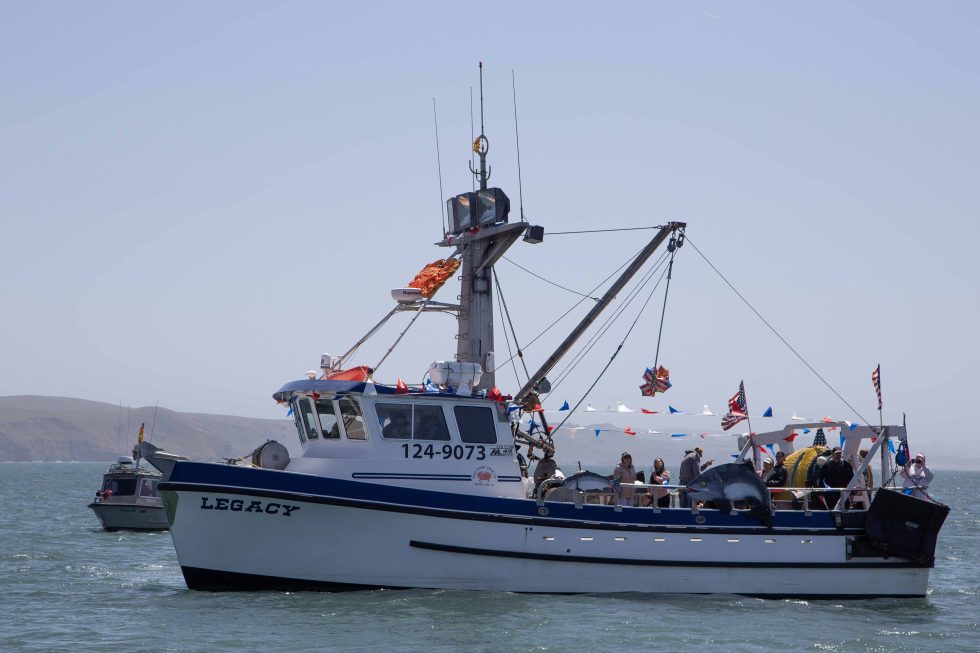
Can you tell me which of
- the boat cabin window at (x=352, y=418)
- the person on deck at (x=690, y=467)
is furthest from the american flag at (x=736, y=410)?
the boat cabin window at (x=352, y=418)

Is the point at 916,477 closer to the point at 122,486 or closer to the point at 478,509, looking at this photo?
the point at 478,509

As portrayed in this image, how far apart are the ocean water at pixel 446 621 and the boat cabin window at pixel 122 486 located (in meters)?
15.0

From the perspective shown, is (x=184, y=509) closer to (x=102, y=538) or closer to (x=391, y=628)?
(x=391, y=628)

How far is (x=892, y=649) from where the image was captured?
15789 mm

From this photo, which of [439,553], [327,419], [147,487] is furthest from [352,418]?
[147,487]

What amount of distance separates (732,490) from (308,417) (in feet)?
22.1

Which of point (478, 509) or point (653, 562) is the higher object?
point (478, 509)

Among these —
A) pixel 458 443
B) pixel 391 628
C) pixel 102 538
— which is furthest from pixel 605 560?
pixel 102 538

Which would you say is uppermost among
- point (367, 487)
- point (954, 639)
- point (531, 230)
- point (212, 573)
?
point (531, 230)

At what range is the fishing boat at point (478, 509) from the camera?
17.3 m

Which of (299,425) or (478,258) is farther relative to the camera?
(478,258)

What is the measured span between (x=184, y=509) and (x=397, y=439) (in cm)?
327

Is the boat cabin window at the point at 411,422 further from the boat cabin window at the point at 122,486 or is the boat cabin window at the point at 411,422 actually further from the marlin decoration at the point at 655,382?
the boat cabin window at the point at 122,486

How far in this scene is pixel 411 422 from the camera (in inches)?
723
